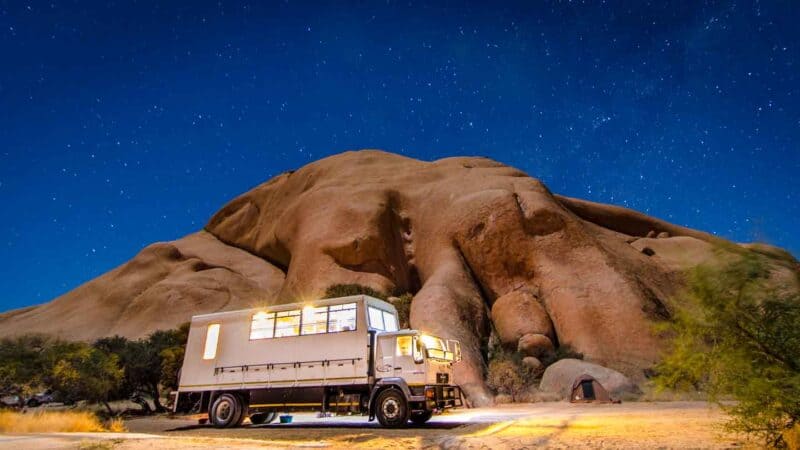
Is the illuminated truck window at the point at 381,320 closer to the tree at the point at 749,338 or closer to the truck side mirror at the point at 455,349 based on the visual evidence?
the truck side mirror at the point at 455,349

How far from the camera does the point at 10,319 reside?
68750 millimetres

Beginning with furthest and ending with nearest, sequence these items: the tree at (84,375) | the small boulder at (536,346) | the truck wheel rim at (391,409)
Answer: the small boulder at (536,346)
the tree at (84,375)
the truck wheel rim at (391,409)

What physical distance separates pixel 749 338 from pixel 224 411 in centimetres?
1500

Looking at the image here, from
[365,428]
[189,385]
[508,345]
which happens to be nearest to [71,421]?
[189,385]

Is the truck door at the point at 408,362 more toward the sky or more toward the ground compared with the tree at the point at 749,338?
more toward the sky

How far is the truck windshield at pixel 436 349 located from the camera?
1541 cm

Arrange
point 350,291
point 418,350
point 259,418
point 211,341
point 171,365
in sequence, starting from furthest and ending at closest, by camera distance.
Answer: point 350,291 < point 171,365 < point 259,418 < point 211,341 < point 418,350

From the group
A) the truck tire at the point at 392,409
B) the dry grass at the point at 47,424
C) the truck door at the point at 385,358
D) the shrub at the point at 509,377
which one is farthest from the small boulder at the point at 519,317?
the dry grass at the point at 47,424

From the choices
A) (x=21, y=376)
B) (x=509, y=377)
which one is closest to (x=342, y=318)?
(x=509, y=377)

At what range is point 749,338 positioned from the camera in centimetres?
700

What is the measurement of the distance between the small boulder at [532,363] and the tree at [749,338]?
27385 mm

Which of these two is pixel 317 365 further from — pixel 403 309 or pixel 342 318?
pixel 403 309

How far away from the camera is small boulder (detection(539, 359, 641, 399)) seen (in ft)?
93.8

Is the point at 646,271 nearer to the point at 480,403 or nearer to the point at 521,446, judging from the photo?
the point at 480,403
